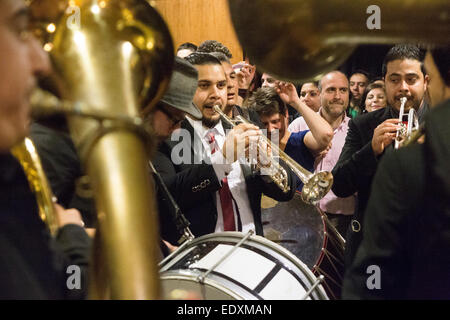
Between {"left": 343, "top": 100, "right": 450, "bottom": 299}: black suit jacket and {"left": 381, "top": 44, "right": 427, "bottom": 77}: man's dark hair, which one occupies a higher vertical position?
{"left": 381, "top": 44, "right": 427, "bottom": 77}: man's dark hair

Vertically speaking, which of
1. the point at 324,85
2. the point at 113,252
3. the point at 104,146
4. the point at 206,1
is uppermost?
the point at 206,1

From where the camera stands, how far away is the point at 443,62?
3.39 feet

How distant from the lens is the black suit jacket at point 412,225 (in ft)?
2.71

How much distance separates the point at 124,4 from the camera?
2.66ft

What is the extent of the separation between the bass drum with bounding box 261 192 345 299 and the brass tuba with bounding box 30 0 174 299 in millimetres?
1659

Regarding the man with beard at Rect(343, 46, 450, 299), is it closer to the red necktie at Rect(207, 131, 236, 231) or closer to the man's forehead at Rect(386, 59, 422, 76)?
the red necktie at Rect(207, 131, 236, 231)

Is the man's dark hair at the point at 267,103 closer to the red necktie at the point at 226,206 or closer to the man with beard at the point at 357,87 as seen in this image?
the red necktie at the point at 226,206

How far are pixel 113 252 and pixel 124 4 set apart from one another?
0.43 m

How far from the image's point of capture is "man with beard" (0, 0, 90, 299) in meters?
0.61

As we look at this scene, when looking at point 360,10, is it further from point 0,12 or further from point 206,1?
point 206,1

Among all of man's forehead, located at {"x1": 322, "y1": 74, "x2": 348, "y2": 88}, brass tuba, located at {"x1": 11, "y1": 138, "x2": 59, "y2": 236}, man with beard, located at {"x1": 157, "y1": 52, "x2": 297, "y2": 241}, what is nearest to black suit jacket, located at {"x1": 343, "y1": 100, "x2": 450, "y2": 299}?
brass tuba, located at {"x1": 11, "y1": 138, "x2": 59, "y2": 236}

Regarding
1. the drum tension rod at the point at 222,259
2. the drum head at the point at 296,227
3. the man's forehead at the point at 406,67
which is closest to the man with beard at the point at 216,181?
the drum head at the point at 296,227

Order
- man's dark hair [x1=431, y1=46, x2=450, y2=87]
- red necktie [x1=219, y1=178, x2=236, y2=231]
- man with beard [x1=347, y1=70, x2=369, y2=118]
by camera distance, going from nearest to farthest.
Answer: man's dark hair [x1=431, y1=46, x2=450, y2=87] < red necktie [x1=219, y1=178, x2=236, y2=231] < man with beard [x1=347, y1=70, x2=369, y2=118]
